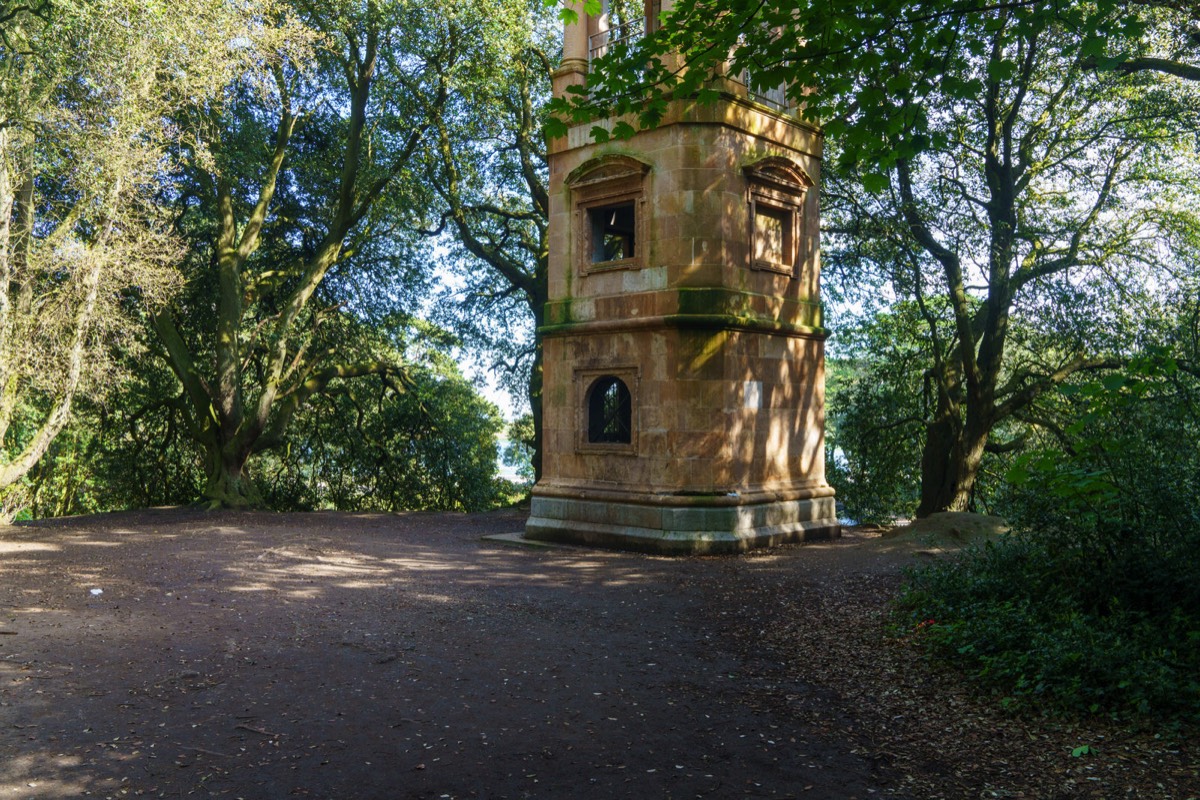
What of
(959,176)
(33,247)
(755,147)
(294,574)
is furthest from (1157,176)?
(33,247)

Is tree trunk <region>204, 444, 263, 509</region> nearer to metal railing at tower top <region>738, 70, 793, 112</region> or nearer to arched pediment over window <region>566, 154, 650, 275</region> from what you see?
arched pediment over window <region>566, 154, 650, 275</region>

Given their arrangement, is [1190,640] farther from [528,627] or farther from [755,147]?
[755,147]

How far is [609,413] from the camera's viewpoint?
1753cm

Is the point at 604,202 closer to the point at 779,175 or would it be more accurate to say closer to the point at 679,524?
the point at 779,175

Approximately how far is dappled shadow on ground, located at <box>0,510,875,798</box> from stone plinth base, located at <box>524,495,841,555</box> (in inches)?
74.3

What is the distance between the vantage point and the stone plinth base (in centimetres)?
1415

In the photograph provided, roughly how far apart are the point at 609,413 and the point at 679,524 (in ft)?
12.8

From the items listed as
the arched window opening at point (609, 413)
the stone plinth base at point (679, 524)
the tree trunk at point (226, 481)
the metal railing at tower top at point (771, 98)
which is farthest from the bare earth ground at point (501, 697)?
the tree trunk at point (226, 481)

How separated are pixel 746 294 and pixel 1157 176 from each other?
8544mm

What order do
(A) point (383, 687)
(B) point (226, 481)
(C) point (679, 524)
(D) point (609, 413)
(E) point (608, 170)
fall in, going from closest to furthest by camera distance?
(A) point (383, 687) < (C) point (679, 524) < (E) point (608, 170) < (D) point (609, 413) < (B) point (226, 481)

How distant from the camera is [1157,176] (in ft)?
55.8

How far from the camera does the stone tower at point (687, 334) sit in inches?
568

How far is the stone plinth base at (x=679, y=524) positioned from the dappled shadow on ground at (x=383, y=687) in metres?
1.89

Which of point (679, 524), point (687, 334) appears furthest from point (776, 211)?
point (679, 524)
